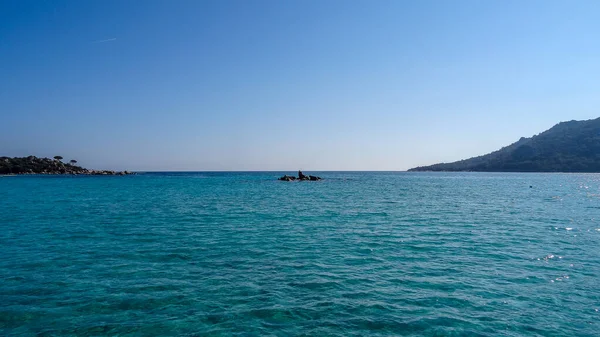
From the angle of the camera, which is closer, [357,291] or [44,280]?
[357,291]

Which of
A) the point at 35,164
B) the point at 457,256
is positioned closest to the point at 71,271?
the point at 457,256

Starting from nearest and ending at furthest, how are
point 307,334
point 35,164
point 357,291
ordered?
point 307,334 → point 357,291 → point 35,164

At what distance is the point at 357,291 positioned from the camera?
13383mm

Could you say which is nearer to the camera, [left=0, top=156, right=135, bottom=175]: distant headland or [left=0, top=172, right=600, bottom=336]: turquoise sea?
[left=0, top=172, right=600, bottom=336]: turquoise sea

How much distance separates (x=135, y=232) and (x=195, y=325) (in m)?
18.2

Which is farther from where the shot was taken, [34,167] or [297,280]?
[34,167]

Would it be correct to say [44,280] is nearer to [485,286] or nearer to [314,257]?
[314,257]

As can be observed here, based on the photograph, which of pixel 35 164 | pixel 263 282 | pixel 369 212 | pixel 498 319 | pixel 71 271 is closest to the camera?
pixel 498 319

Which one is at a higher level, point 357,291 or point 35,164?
point 35,164

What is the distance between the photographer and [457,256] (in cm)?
1895

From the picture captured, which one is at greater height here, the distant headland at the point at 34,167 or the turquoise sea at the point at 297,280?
the distant headland at the point at 34,167

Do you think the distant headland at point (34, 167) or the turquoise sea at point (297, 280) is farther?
the distant headland at point (34, 167)

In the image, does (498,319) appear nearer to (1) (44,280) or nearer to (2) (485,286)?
(2) (485,286)

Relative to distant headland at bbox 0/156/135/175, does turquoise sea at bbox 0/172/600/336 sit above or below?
below
